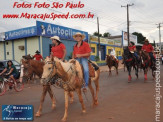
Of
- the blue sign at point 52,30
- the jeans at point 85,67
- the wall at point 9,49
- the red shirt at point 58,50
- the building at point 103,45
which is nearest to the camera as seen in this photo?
the jeans at point 85,67

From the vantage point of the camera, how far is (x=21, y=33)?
23.1 m

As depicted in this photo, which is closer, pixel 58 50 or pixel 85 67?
pixel 85 67

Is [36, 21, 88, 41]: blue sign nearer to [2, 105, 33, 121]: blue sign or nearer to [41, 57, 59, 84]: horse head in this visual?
[41, 57, 59, 84]: horse head

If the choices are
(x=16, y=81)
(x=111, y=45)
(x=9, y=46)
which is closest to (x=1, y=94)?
(x=16, y=81)

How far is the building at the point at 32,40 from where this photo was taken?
21.6 m

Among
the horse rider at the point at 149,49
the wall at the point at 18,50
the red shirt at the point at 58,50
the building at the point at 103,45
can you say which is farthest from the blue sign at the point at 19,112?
the building at the point at 103,45

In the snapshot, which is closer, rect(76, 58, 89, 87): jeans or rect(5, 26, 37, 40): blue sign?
rect(76, 58, 89, 87): jeans

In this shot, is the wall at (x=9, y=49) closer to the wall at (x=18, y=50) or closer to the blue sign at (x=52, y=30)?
the wall at (x=18, y=50)

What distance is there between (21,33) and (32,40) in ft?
7.07

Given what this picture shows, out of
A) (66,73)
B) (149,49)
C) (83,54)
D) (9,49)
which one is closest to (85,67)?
(83,54)

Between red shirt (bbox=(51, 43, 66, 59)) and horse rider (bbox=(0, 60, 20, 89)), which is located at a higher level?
red shirt (bbox=(51, 43, 66, 59))

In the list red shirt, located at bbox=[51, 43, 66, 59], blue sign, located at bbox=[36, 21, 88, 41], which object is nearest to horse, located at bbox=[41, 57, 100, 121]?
red shirt, located at bbox=[51, 43, 66, 59]

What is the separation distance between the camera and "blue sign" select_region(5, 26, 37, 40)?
2153 cm

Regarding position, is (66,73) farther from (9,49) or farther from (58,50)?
(9,49)
